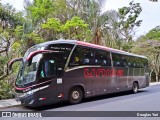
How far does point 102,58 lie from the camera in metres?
13.1

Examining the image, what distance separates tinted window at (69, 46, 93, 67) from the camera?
11.2 meters

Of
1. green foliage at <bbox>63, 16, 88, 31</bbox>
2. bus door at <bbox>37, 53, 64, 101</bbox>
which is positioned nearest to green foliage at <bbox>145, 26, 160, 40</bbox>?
green foliage at <bbox>63, 16, 88, 31</bbox>

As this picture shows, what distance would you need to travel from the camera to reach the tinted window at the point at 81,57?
36.6ft

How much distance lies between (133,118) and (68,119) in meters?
2.16

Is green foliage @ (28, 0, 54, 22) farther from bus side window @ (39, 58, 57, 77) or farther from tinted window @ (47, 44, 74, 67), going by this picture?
bus side window @ (39, 58, 57, 77)

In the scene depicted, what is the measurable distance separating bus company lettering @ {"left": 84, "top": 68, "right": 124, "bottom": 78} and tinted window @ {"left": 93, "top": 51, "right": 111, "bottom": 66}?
1.17 feet

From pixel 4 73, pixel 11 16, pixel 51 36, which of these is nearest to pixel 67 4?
pixel 51 36

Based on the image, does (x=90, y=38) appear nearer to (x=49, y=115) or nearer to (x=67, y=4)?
(x=67, y=4)

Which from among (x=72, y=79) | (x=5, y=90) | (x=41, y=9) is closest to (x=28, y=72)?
(x=72, y=79)

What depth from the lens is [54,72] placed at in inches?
403

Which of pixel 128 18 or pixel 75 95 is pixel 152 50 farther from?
Answer: pixel 75 95

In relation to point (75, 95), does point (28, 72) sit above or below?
above

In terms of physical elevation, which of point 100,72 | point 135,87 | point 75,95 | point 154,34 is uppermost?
point 154,34

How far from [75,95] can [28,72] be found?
103 inches
